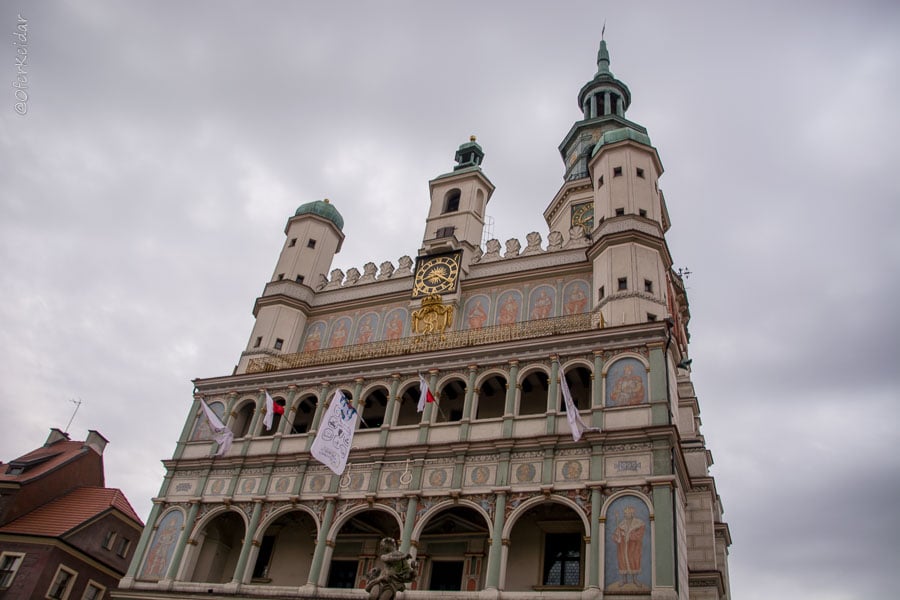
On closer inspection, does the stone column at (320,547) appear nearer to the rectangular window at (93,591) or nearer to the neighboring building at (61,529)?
the neighboring building at (61,529)

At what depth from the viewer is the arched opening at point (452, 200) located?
4184 centimetres

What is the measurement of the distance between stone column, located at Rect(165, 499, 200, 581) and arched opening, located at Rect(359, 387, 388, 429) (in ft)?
25.9

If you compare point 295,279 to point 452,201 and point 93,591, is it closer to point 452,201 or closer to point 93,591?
point 452,201

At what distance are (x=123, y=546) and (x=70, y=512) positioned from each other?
11.1 feet

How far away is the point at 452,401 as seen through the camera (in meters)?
32.7

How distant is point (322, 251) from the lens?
43188 mm

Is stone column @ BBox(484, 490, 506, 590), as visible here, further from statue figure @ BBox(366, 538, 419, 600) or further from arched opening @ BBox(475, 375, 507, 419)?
arched opening @ BBox(475, 375, 507, 419)

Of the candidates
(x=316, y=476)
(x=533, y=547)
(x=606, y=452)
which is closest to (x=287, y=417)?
(x=316, y=476)

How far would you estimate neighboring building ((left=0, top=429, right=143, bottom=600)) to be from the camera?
35.0m

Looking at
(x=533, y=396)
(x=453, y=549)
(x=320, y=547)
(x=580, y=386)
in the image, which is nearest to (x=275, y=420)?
(x=320, y=547)

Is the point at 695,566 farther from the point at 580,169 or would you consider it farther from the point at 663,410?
the point at 580,169

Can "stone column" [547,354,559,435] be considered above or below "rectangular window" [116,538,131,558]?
above

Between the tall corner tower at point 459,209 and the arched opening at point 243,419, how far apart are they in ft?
38.2

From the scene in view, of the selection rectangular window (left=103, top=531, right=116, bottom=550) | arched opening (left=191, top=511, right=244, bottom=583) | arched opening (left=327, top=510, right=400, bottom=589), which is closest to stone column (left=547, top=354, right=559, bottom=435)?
arched opening (left=327, top=510, right=400, bottom=589)
